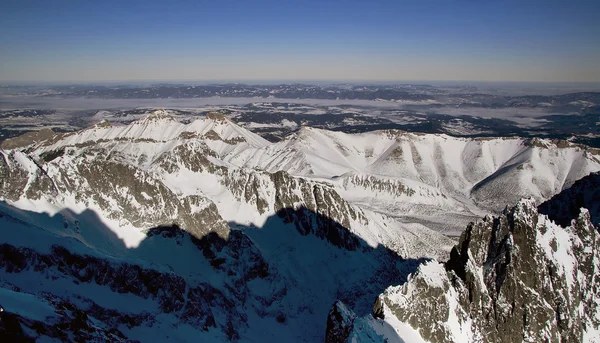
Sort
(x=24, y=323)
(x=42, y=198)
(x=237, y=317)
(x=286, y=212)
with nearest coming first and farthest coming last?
(x=24, y=323), (x=237, y=317), (x=42, y=198), (x=286, y=212)

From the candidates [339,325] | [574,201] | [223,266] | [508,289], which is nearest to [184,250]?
[223,266]

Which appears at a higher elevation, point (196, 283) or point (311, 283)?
point (196, 283)

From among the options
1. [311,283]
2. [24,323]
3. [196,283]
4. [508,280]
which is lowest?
[311,283]

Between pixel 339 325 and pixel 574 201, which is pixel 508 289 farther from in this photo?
Answer: pixel 574 201

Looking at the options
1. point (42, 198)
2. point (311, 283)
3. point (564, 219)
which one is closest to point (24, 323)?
point (42, 198)

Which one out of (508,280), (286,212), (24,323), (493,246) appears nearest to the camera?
(24,323)

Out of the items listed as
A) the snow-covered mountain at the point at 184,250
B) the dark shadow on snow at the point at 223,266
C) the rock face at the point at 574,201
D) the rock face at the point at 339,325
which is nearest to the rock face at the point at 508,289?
the rock face at the point at 339,325

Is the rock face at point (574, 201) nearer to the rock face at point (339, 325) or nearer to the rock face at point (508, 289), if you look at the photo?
the rock face at point (508, 289)

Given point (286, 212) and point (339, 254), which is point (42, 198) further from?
point (339, 254)

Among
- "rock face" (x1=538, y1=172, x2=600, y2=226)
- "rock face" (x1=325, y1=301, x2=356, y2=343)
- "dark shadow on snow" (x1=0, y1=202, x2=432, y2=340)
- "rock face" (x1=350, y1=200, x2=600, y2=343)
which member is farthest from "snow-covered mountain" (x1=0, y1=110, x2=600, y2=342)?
"rock face" (x1=538, y1=172, x2=600, y2=226)
